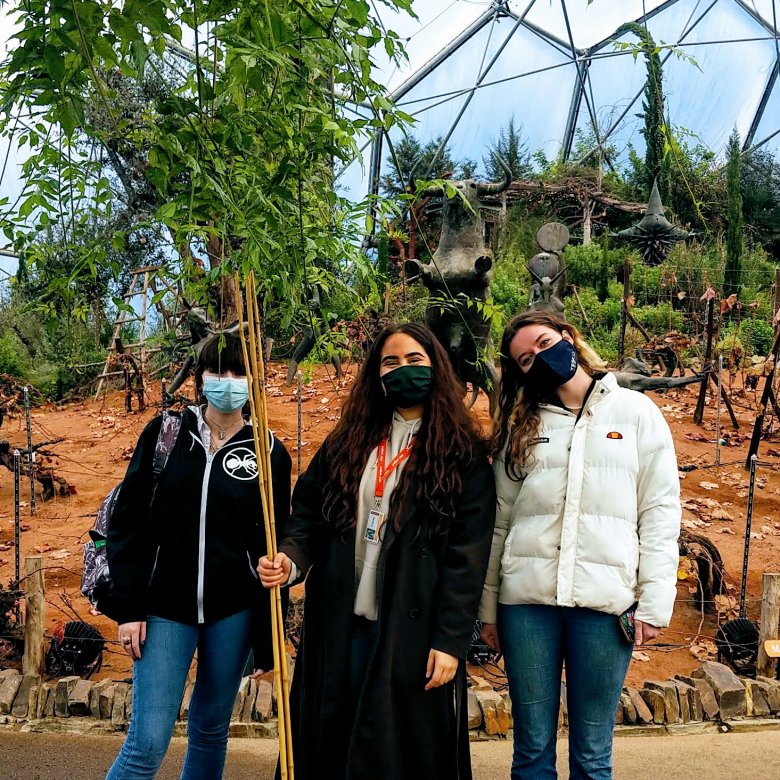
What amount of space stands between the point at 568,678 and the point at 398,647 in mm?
514

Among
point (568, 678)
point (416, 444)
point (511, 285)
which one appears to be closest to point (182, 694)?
point (416, 444)

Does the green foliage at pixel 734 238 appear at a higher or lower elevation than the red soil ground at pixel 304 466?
higher

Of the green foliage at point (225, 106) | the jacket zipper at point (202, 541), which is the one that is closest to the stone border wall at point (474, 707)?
the jacket zipper at point (202, 541)

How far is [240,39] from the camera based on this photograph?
123cm

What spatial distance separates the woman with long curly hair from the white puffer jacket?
13 cm

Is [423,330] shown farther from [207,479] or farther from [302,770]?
[302,770]

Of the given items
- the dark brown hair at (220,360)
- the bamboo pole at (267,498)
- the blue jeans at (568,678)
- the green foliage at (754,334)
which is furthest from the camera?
the green foliage at (754,334)

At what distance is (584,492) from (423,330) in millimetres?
657

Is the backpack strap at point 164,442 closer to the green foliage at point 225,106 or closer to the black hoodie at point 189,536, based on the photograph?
the black hoodie at point 189,536

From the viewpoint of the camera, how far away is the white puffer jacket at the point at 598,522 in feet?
6.61

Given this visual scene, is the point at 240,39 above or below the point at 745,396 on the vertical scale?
below

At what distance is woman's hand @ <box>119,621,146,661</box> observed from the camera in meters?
2.09

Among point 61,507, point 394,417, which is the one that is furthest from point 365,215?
point 61,507

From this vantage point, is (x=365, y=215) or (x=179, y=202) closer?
(x=179, y=202)
